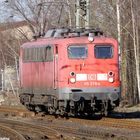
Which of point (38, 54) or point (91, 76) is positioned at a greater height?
point (38, 54)

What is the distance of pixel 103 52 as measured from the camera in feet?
68.8

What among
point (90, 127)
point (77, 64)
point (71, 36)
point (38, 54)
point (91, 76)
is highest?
point (71, 36)

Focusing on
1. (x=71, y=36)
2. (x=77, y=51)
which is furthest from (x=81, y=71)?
(x=71, y=36)

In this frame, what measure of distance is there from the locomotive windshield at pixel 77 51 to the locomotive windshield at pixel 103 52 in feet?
1.37

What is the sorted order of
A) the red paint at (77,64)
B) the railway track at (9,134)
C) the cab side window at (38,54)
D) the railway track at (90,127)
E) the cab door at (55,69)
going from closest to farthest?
the railway track at (9,134) < the railway track at (90,127) < the red paint at (77,64) < the cab door at (55,69) < the cab side window at (38,54)

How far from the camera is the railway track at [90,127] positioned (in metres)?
15.6

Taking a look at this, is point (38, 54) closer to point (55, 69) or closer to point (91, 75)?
point (55, 69)

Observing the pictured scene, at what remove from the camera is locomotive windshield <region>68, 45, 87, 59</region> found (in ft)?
68.3

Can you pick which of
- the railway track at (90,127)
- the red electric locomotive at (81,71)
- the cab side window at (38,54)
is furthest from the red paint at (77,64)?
the railway track at (90,127)

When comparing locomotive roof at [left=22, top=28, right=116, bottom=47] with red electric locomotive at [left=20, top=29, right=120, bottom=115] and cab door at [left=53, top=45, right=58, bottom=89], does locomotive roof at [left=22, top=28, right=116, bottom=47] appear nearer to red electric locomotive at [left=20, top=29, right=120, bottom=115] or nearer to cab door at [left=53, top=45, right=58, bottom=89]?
red electric locomotive at [left=20, top=29, right=120, bottom=115]

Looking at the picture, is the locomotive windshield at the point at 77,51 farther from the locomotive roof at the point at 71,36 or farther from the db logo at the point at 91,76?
the db logo at the point at 91,76

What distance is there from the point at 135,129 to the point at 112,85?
3.49 m

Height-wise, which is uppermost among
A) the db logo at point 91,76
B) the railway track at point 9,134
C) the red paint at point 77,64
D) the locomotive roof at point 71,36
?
the locomotive roof at point 71,36

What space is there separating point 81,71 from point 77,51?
85 centimetres
